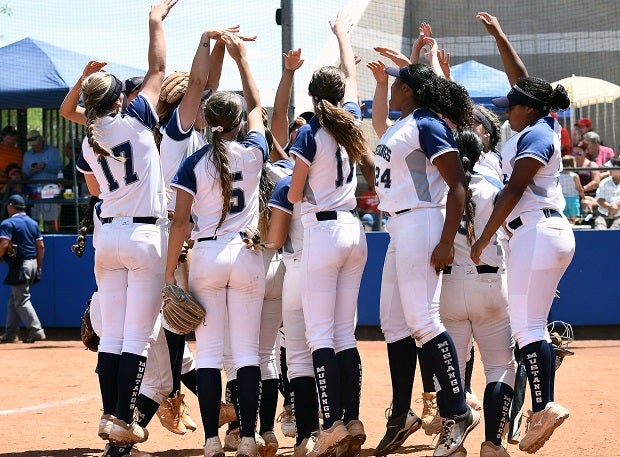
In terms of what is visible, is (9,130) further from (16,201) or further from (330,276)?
(330,276)

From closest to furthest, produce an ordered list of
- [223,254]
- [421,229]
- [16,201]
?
1. [421,229]
2. [223,254]
3. [16,201]

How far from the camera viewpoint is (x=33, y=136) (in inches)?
616

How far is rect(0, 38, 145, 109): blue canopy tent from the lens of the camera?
15.4m

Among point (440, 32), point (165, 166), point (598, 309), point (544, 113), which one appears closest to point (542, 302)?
point (544, 113)

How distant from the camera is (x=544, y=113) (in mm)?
5805

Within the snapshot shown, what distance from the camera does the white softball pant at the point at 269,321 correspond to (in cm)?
633

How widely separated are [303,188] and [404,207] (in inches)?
24.2

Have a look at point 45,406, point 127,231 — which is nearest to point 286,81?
point 127,231

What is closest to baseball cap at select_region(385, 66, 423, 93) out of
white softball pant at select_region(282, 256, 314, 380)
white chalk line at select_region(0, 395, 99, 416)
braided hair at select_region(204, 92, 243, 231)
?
braided hair at select_region(204, 92, 243, 231)

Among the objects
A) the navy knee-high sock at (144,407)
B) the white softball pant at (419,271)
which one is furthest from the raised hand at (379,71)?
the navy knee-high sock at (144,407)

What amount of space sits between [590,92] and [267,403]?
40.1 feet

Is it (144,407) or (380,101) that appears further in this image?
(380,101)

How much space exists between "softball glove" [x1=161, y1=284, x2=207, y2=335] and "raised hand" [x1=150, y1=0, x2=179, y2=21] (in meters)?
1.66

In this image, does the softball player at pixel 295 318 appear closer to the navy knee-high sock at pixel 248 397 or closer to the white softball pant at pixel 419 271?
the navy knee-high sock at pixel 248 397
